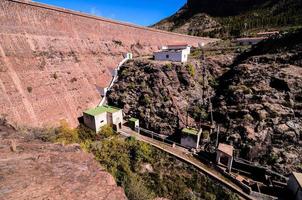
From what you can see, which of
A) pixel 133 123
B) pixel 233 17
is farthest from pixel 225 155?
pixel 233 17

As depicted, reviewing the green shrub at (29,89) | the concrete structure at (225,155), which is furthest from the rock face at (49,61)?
the concrete structure at (225,155)

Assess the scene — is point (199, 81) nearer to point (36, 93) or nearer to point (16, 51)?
point (36, 93)

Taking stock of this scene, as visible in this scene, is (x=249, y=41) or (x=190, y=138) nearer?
(x=190, y=138)

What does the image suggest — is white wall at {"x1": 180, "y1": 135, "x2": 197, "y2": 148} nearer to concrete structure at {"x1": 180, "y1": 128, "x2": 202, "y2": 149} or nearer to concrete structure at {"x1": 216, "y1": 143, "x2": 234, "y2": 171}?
concrete structure at {"x1": 180, "y1": 128, "x2": 202, "y2": 149}

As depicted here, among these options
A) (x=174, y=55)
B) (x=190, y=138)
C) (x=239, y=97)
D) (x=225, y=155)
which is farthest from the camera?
(x=174, y=55)

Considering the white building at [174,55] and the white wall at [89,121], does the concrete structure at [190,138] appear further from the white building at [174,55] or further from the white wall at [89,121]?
the white building at [174,55]

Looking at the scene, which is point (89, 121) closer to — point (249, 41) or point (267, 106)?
point (267, 106)
